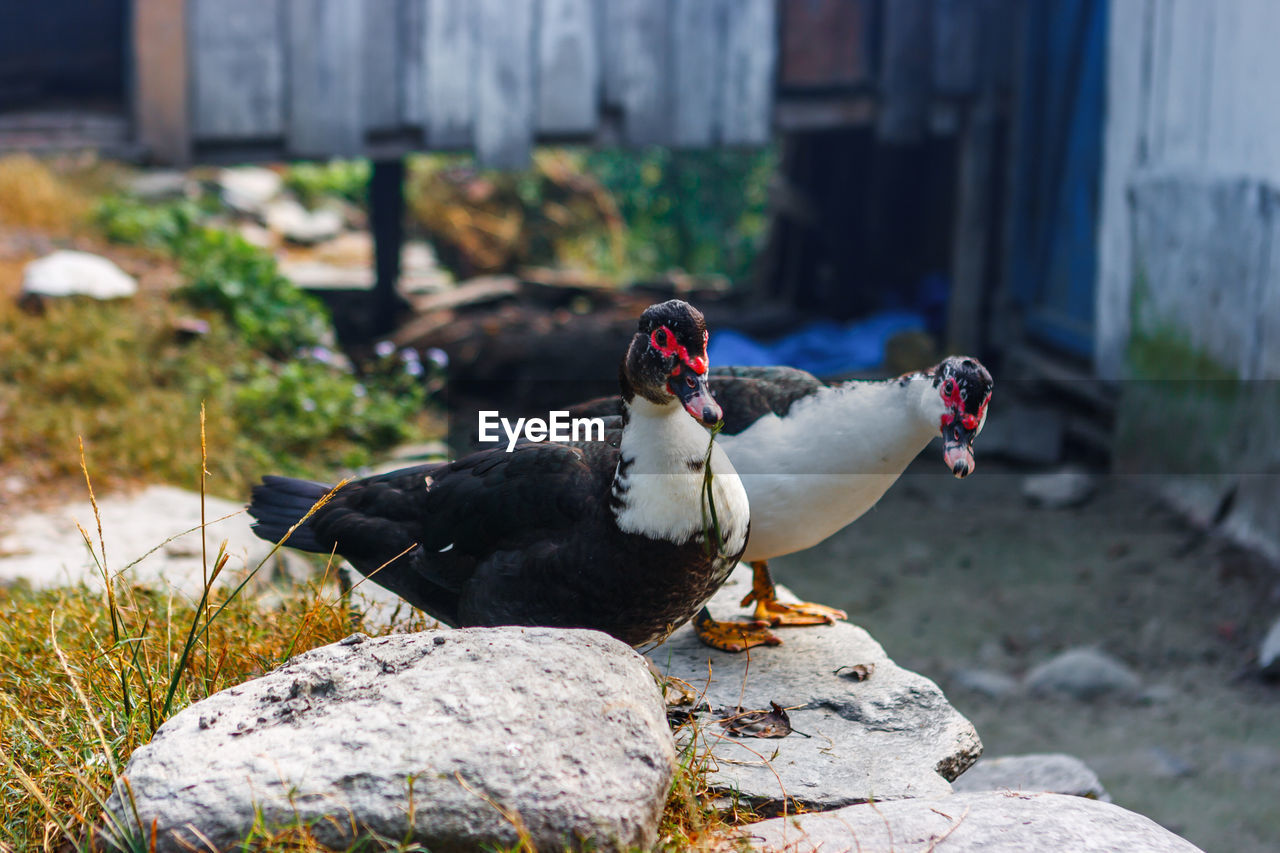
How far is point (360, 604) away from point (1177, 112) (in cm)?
483

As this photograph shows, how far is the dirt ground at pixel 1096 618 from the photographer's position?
379cm

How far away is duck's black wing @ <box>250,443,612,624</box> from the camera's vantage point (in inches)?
99.5

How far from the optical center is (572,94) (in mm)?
6898

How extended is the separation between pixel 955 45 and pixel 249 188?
831 cm

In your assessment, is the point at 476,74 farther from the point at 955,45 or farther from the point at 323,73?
the point at 955,45

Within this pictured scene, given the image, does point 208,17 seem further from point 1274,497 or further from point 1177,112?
point 1274,497

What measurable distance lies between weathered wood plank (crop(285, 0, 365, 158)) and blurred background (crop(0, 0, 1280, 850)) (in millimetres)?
17

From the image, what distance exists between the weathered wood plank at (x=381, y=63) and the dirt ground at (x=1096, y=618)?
348 cm

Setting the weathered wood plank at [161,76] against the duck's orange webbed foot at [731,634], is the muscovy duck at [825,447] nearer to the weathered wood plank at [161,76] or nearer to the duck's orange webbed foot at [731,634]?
the duck's orange webbed foot at [731,634]

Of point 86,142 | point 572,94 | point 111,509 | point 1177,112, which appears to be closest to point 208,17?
point 86,142

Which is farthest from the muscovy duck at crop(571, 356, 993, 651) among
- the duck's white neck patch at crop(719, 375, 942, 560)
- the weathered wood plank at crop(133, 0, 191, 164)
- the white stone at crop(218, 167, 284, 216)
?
the white stone at crop(218, 167, 284, 216)

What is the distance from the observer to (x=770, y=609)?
129 inches

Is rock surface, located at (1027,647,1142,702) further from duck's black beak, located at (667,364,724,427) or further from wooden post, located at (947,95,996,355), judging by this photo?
wooden post, located at (947,95,996,355)

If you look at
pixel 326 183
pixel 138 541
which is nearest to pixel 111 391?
pixel 138 541
